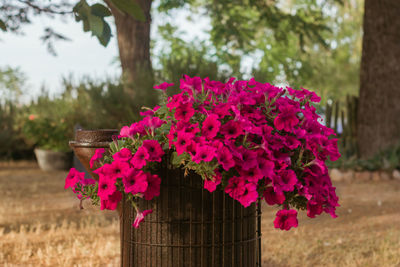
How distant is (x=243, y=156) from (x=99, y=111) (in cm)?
706

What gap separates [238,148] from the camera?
2273 millimetres

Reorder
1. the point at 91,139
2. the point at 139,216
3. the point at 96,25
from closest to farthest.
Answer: the point at 96,25 < the point at 139,216 < the point at 91,139

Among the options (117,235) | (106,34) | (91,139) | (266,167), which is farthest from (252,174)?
(117,235)

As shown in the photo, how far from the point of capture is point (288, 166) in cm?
246

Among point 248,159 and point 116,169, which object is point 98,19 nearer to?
point 116,169

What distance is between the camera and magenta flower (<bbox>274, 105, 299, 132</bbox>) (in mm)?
2402

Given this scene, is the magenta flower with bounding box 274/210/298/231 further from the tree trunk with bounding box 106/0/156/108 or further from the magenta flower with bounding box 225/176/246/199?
the tree trunk with bounding box 106/0/156/108

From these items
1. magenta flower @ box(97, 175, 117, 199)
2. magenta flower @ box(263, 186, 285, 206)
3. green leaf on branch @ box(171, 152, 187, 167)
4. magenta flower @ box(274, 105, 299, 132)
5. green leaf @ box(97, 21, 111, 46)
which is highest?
green leaf @ box(97, 21, 111, 46)

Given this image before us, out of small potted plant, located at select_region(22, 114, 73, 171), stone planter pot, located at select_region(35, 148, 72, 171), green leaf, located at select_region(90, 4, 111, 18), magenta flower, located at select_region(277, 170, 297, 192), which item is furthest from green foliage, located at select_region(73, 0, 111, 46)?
stone planter pot, located at select_region(35, 148, 72, 171)

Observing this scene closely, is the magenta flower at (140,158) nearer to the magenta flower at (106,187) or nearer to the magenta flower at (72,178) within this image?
the magenta flower at (106,187)

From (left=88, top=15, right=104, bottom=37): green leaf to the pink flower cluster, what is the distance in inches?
29.2

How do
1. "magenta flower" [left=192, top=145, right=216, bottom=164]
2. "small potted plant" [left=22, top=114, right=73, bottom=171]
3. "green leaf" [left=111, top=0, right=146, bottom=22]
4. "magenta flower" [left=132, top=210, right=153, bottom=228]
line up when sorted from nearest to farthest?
"green leaf" [left=111, top=0, right=146, bottom=22]
"magenta flower" [left=192, top=145, right=216, bottom=164]
"magenta flower" [left=132, top=210, right=153, bottom=228]
"small potted plant" [left=22, top=114, right=73, bottom=171]

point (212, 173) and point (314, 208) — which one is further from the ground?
point (212, 173)

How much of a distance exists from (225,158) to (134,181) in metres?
0.48
